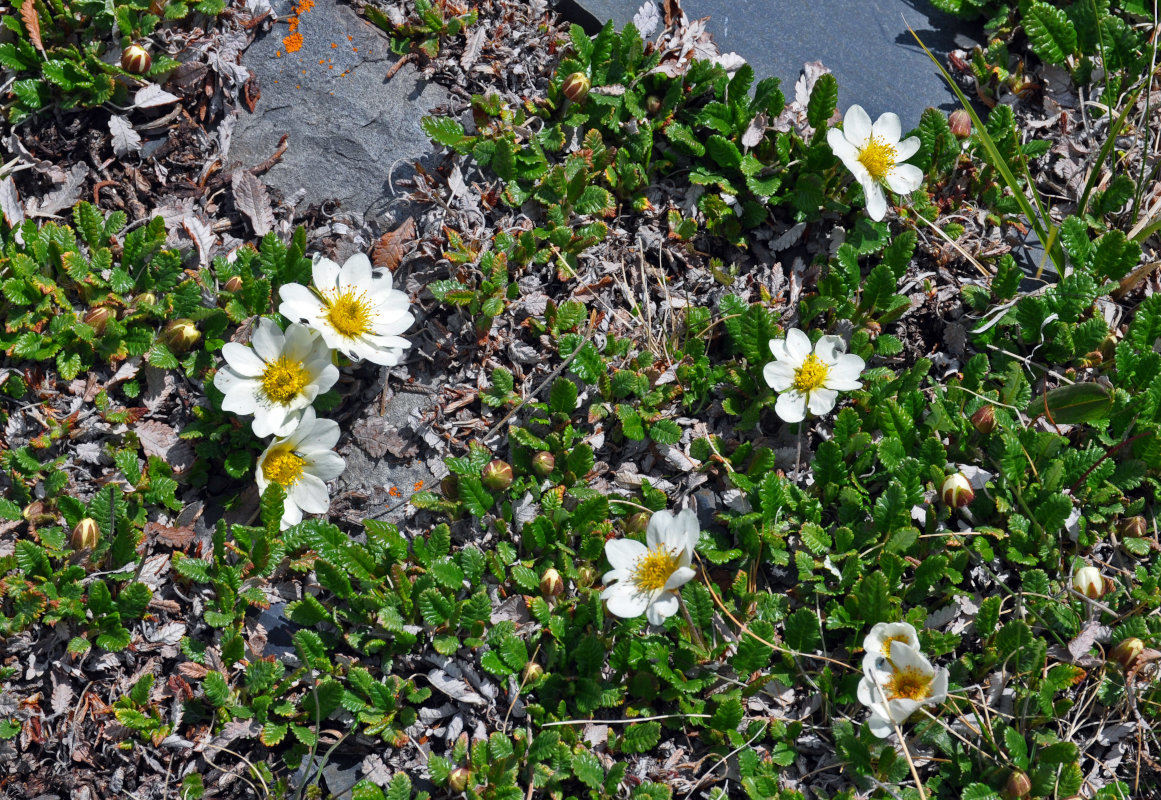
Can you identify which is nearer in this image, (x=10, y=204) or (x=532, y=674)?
(x=532, y=674)

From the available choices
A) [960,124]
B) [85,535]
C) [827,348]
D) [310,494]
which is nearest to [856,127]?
[960,124]

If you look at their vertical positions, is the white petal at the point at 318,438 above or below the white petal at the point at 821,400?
below

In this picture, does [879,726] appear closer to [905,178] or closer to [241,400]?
[905,178]

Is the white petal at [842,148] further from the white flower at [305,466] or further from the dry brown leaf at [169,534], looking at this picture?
the dry brown leaf at [169,534]

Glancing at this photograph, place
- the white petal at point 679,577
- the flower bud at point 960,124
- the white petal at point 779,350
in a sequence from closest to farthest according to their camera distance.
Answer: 1. the white petal at point 679,577
2. the white petal at point 779,350
3. the flower bud at point 960,124

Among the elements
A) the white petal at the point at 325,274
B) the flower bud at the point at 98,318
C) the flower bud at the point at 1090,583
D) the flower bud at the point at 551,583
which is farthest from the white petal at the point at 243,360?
the flower bud at the point at 1090,583

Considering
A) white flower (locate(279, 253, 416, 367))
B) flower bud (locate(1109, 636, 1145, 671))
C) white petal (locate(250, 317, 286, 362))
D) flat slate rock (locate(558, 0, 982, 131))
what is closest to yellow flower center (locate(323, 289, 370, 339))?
white flower (locate(279, 253, 416, 367))
